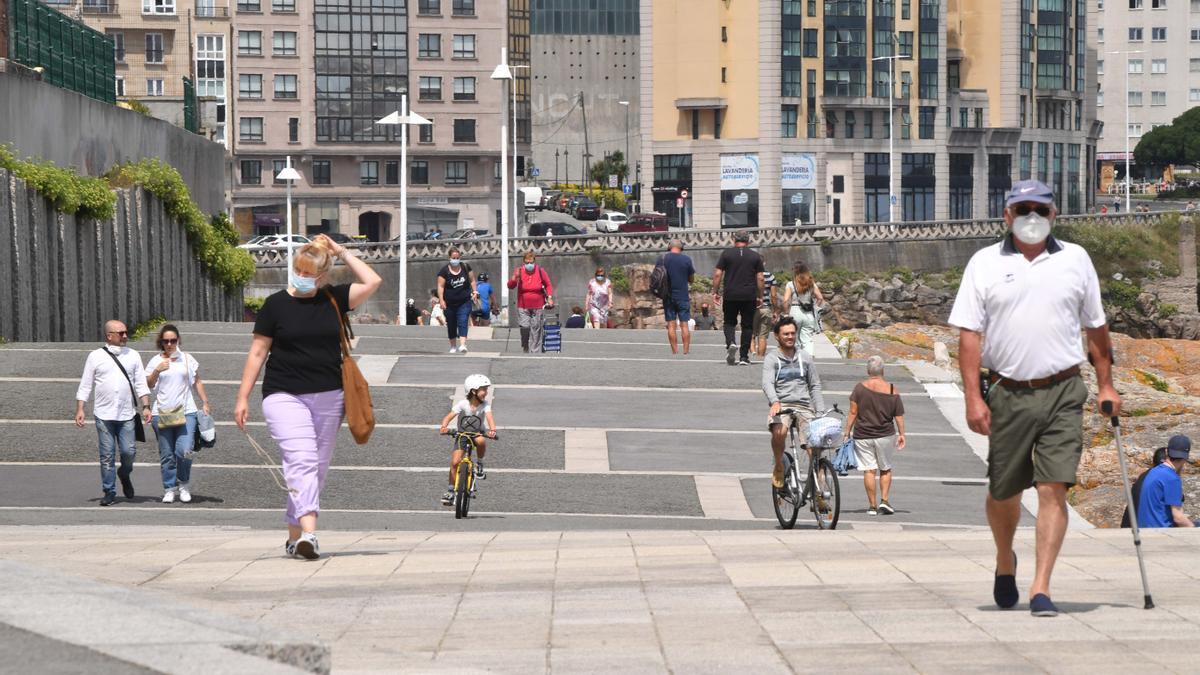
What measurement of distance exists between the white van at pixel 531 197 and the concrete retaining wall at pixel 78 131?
7526cm

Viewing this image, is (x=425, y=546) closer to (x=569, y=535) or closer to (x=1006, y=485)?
(x=569, y=535)

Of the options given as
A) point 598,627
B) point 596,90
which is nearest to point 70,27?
point 598,627

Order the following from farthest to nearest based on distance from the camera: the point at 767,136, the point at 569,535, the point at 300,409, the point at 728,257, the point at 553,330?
the point at 767,136, the point at 553,330, the point at 728,257, the point at 569,535, the point at 300,409

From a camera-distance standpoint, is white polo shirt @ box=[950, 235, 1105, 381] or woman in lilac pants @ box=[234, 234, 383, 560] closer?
white polo shirt @ box=[950, 235, 1105, 381]

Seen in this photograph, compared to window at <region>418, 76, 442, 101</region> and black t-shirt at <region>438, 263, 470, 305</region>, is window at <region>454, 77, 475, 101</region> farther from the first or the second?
black t-shirt at <region>438, 263, 470, 305</region>

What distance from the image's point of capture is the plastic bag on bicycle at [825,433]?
1494 centimetres

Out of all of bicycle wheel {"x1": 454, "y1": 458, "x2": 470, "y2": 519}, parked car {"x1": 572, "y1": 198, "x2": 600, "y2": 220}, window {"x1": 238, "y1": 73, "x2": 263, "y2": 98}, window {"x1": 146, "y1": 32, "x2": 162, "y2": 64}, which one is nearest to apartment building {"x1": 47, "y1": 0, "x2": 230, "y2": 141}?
window {"x1": 146, "y1": 32, "x2": 162, "y2": 64}

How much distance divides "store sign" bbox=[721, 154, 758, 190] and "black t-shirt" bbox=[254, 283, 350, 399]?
100105mm

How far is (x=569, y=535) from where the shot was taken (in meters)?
12.2

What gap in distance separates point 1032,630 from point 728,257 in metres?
19.0

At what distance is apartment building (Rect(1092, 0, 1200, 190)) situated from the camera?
172 m

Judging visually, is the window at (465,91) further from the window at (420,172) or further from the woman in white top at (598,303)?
the woman in white top at (598,303)

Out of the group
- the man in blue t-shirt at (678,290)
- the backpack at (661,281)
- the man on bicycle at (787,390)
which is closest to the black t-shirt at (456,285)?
the backpack at (661,281)

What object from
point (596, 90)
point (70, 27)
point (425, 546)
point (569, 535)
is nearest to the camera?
point (425, 546)
